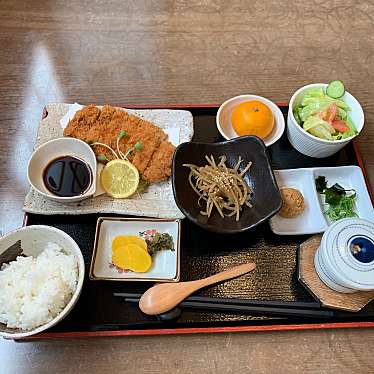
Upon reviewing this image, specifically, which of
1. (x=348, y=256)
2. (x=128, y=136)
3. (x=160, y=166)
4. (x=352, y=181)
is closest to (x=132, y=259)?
(x=160, y=166)

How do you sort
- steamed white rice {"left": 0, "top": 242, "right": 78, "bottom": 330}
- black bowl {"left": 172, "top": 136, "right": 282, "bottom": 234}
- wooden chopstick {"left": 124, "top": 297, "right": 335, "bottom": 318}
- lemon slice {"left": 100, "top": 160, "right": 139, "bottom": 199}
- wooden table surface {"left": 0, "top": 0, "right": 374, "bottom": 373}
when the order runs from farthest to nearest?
wooden table surface {"left": 0, "top": 0, "right": 374, "bottom": 373}
lemon slice {"left": 100, "top": 160, "right": 139, "bottom": 199}
black bowl {"left": 172, "top": 136, "right": 282, "bottom": 234}
wooden chopstick {"left": 124, "top": 297, "right": 335, "bottom": 318}
steamed white rice {"left": 0, "top": 242, "right": 78, "bottom": 330}

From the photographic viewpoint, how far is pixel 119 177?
1857 millimetres

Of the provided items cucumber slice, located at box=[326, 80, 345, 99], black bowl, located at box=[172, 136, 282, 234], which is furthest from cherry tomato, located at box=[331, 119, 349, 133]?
black bowl, located at box=[172, 136, 282, 234]

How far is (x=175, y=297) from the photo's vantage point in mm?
1557

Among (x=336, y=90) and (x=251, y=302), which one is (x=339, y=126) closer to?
(x=336, y=90)

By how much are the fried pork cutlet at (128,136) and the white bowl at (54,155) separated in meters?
0.05

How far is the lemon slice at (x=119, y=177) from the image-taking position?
184 centimetres

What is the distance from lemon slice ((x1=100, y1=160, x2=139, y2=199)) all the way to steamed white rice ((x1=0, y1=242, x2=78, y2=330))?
35 centimetres

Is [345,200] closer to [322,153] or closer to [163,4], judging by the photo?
[322,153]

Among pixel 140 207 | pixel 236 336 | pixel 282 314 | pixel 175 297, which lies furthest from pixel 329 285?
pixel 140 207

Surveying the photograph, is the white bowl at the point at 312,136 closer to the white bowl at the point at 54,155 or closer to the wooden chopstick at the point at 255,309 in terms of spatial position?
the wooden chopstick at the point at 255,309

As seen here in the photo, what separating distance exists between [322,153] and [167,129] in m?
0.73

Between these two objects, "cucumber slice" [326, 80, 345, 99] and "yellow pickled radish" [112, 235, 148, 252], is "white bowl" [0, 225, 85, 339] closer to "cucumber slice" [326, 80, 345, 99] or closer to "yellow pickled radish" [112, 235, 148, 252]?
"yellow pickled radish" [112, 235, 148, 252]

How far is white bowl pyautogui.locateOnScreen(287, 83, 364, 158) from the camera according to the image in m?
1.90
